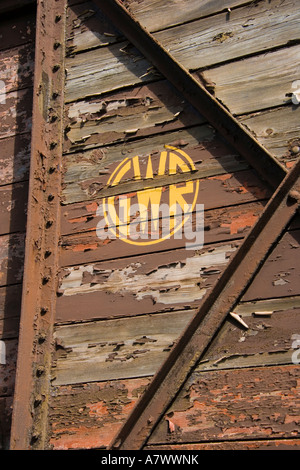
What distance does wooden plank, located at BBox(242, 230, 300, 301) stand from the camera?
2.39 meters

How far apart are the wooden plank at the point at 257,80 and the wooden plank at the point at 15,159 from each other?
4.80 ft

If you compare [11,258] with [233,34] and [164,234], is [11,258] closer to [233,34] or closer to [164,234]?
[164,234]

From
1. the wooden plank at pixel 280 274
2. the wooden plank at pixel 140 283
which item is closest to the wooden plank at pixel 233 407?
the wooden plank at pixel 280 274

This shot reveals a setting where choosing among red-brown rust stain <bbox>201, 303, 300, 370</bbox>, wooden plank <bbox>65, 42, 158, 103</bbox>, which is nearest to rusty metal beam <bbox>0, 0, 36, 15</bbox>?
wooden plank <bbox>65, 42, 158, 103</bbox>

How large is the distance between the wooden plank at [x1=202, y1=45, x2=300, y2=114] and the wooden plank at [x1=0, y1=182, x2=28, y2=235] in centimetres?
154

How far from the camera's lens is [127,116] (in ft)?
10.9

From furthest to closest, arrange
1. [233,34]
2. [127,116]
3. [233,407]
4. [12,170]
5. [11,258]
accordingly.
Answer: [12,170], [11,258], [127,116], [233,34], [233,407]

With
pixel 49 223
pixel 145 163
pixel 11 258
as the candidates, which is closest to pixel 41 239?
pixel 49 223

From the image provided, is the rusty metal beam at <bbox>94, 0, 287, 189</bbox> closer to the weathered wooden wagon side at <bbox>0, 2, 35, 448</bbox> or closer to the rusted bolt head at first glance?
the rusted bolt head

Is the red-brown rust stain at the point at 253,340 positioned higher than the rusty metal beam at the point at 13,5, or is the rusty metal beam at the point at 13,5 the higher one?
the rusty metal beam at the point at 13,5

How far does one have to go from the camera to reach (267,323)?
237 cm

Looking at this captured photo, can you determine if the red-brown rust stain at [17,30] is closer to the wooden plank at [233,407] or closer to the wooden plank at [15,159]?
the wooden plank at [15,159]

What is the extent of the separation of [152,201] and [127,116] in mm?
659

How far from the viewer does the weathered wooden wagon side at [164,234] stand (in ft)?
7.70
